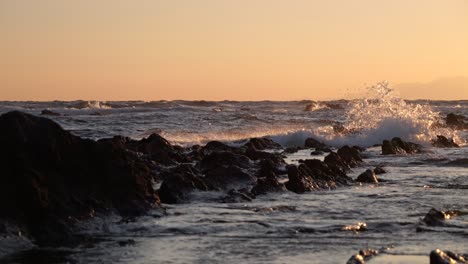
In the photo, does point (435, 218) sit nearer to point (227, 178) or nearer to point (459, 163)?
point (227, 178)

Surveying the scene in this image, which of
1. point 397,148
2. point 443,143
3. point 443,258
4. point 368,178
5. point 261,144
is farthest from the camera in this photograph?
point 443,143

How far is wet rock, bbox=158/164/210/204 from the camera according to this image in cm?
1091

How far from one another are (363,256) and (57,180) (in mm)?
3381

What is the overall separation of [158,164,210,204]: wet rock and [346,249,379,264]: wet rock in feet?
13.0

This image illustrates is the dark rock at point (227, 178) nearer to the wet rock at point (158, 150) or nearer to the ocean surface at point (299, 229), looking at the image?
the ocean surface at point (299, 229)

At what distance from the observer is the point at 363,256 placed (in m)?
7.15

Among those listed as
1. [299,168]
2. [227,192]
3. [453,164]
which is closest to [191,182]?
[227,192]

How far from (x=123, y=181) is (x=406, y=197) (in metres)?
4.53

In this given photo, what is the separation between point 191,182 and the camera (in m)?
11.6

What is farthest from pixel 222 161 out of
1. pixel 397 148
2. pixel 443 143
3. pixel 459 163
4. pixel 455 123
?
pixel 455 123

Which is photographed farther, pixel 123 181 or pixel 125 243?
pixel 123 181

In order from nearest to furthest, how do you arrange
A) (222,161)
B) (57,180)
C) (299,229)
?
1. (57,180)
2. (299,229)
3. (222,161)

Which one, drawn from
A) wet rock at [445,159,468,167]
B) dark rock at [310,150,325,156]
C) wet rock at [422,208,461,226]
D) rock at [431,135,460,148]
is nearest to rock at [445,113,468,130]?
rock at [431,135,460,148]

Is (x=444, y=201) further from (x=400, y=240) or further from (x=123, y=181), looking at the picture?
(x=123, y=181)
